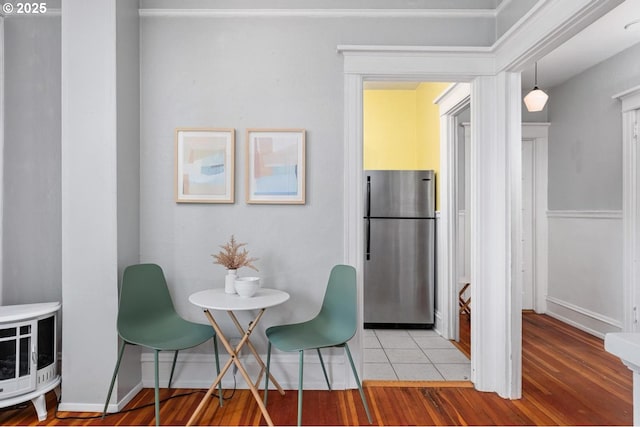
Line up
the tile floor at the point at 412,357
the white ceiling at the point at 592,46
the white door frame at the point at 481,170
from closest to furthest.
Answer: the white door frame at the point at 481,170
the tile floor at the point at 412,357
the white ceiling at the point at 592,46

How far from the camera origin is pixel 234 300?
2186 mm

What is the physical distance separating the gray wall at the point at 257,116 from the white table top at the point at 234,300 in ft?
0.92

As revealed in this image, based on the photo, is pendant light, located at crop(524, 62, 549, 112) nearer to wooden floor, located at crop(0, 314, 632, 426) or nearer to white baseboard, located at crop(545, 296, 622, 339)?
white baseboard, located at crop(545, 296, 622, 339)

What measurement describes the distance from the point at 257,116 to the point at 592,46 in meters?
3.15

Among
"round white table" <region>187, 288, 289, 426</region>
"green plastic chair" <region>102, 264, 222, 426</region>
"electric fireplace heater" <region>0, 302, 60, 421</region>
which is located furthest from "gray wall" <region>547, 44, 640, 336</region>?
"electric fireplace heater" <region>0, 302, 60, 421</region>

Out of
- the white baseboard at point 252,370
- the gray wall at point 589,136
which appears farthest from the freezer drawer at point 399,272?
the gray wall at point 589,136

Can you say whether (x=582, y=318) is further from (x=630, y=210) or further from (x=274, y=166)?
(x=274, y=166)

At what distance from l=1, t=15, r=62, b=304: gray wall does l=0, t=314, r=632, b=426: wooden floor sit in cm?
81

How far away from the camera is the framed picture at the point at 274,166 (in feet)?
8.55

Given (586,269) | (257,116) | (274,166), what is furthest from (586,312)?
(257,116)

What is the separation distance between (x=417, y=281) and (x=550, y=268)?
5.92 ft

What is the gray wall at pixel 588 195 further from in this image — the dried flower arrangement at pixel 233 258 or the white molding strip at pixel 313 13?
the dried flower arrangement at pixel 233 258

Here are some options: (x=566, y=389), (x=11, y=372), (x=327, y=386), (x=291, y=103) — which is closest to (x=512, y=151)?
(x=291, y=103)

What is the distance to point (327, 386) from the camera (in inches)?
101
